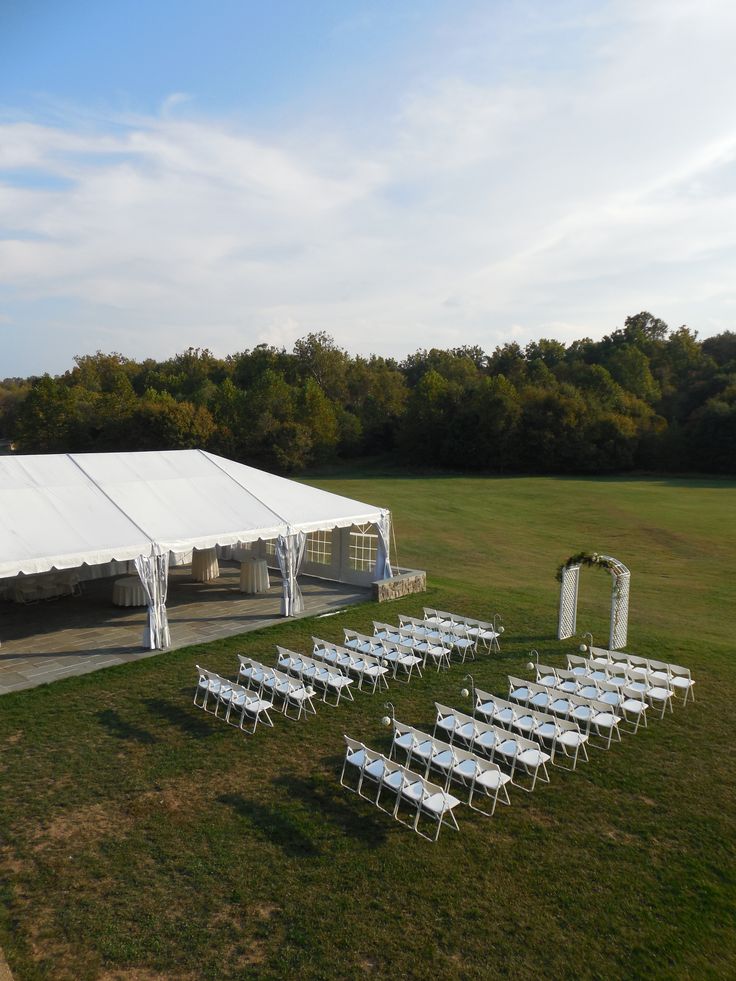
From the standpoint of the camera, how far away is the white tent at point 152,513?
12469 mm

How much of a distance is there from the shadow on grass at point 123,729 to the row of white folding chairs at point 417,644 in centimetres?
418

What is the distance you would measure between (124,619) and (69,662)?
2906mm

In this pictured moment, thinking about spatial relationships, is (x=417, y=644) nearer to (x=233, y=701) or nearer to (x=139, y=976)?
(x=233, y=701)

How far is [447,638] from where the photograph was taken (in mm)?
12617

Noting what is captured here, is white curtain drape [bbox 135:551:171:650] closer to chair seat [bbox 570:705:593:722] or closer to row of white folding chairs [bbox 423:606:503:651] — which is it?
row of white folding chairs [bbox 423:606:503:651]

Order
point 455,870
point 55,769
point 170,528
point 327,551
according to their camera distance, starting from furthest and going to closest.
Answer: point 327,551 < point 170,528 < point 55,769 < point 455,870

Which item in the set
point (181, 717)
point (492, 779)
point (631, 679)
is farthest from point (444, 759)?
point (631, 679)

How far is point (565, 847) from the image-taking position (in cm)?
684

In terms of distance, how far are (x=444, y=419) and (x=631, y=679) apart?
5496 centimetres

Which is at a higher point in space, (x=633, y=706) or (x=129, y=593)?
(x=633, y=706)

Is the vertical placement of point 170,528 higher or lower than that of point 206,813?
higher

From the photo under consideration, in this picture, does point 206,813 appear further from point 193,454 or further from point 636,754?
point 193,454

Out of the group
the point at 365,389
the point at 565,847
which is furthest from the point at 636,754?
the point at 365,389

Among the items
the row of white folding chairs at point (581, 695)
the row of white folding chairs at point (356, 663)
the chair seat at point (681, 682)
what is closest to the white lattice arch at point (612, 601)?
the chair seat at point (681, 682)
